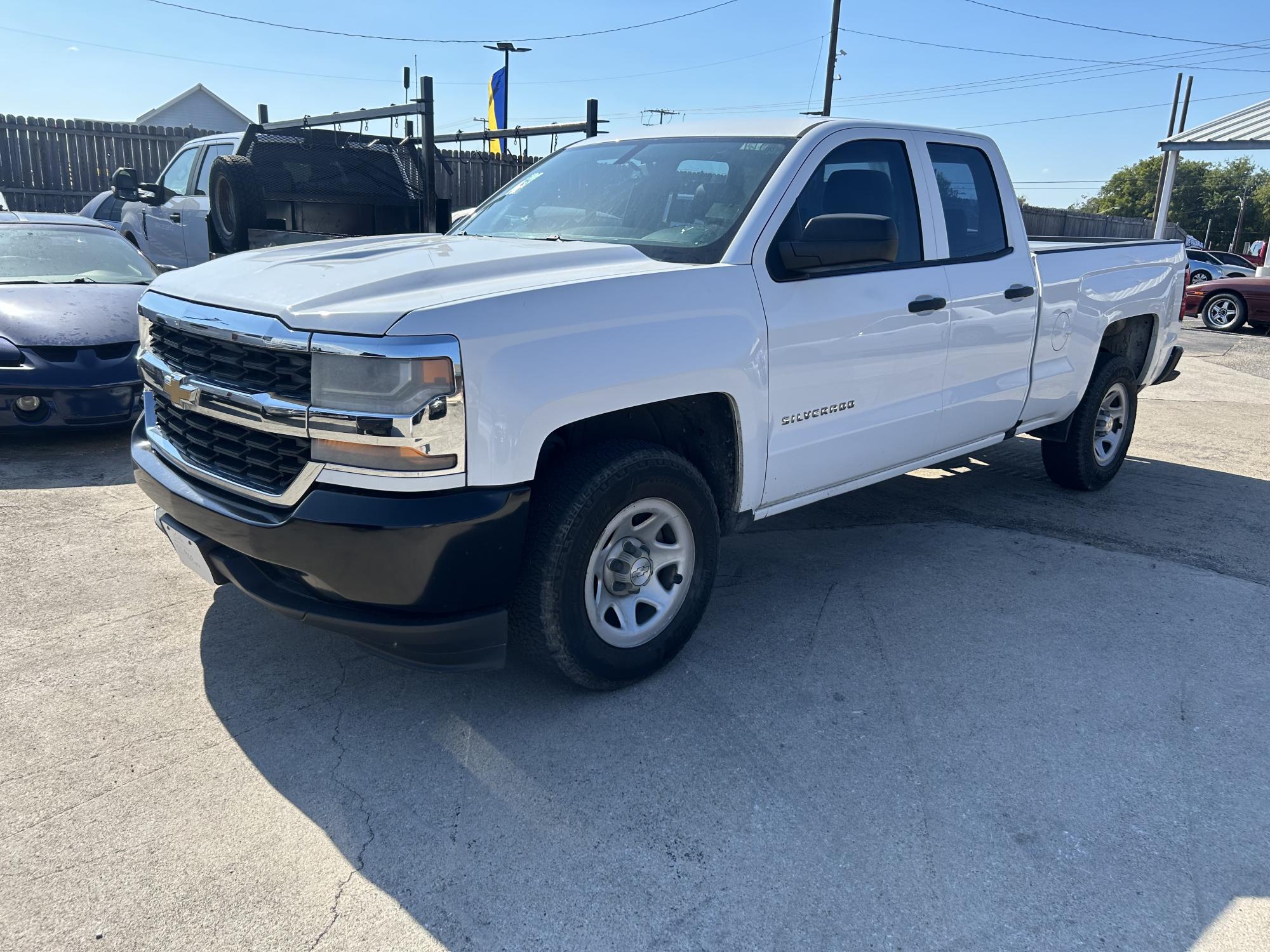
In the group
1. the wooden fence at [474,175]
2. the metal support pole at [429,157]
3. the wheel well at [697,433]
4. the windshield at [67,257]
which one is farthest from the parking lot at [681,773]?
the wooden fence at [474,175]

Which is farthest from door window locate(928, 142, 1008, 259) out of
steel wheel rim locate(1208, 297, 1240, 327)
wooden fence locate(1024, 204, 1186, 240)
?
wooden fence locate(1024, 204, 1186, 240)

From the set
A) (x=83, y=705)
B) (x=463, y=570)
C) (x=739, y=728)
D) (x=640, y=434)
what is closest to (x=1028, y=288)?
(x=640, y=434)

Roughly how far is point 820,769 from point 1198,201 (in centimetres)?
10217

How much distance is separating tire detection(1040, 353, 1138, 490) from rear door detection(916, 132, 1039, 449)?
3.20ft

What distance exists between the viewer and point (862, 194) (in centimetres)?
406

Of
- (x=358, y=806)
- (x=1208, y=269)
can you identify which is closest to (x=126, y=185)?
(x=358, y=806)

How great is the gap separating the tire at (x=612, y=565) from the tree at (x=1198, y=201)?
308 ft

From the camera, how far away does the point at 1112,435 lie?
6180mm

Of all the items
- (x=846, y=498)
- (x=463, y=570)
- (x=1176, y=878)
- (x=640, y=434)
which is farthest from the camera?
(x=846, y=498)

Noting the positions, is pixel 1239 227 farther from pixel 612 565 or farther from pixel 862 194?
pixel 612 565

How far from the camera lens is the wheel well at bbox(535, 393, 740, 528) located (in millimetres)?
3273

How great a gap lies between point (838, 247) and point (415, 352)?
1.69m

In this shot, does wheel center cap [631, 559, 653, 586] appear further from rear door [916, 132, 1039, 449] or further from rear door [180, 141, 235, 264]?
rear door [180, 141, 235, 264]

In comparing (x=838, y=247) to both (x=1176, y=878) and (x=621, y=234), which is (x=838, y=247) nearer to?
(x=621, y=234)
